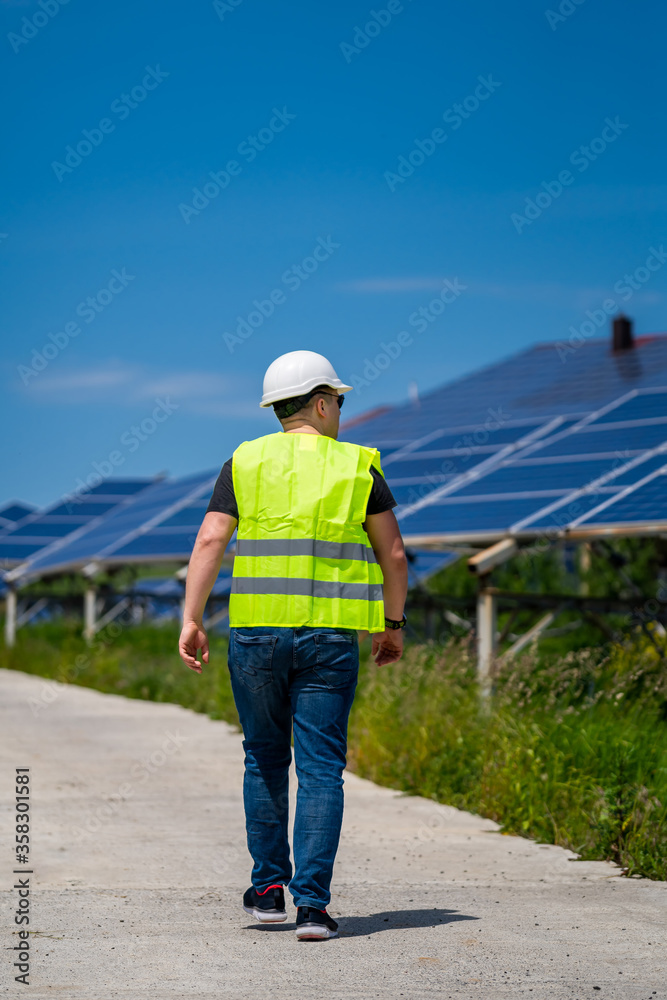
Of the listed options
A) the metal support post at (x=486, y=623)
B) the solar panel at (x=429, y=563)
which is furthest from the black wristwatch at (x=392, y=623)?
the solar panel at (x=429, y=563)

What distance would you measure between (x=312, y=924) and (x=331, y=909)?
2.13ft

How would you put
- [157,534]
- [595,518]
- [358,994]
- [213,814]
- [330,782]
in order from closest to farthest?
[358,994] < [330,782] < [213,814] < [595,518] < [157,534]

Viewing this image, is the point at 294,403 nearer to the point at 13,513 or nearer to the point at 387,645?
the point at 387,645

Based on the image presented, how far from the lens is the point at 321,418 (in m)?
4.58

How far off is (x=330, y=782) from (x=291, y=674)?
1.25ft

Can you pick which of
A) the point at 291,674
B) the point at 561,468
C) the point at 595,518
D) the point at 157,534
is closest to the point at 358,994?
the point at 291,674

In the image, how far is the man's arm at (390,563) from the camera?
448 cm

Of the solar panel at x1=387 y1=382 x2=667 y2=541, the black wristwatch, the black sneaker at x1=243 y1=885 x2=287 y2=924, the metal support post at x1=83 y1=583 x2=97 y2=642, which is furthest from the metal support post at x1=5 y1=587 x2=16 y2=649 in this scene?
the black wristwatch

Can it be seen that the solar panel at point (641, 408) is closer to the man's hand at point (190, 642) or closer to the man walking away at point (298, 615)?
the man walking away at point (298, 615)

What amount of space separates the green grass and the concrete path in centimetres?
17

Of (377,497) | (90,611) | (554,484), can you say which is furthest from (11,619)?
(377,497)

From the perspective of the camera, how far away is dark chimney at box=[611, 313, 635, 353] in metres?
24.2

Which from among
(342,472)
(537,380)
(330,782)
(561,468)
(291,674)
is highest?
(537,380)

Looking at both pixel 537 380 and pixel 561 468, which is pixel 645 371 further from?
pixel 561 468
